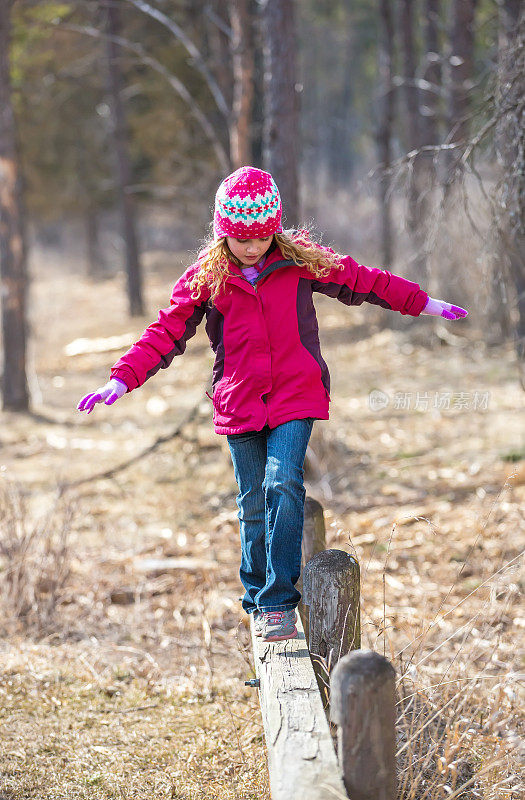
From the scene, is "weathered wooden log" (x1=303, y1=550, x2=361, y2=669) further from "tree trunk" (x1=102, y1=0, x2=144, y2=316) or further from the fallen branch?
"tree trunk" (x1=102, y1=0, x2=144, y2=316)

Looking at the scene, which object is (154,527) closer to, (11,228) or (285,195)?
(285,195)

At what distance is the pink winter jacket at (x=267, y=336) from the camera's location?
321 cm

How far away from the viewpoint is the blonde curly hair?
3201mm

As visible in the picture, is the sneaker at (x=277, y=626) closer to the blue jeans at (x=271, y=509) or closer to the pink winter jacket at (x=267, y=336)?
the blue jeans at (x=271, y=509)

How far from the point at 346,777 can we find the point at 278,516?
39.6 inches

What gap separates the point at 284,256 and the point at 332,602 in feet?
4.22

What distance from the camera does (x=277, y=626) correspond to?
3129mm

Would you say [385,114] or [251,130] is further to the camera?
[385,114]

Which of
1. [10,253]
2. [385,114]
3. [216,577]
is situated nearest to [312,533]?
[216,577]

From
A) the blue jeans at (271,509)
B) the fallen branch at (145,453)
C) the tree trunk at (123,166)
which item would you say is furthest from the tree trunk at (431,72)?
the blue jeans at (271,509)

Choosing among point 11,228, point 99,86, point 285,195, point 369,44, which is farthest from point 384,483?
point 369,44

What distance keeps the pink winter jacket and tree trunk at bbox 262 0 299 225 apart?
3317mm

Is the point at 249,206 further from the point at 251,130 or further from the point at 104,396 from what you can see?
the point at 251,130

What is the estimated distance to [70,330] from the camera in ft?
59.9
